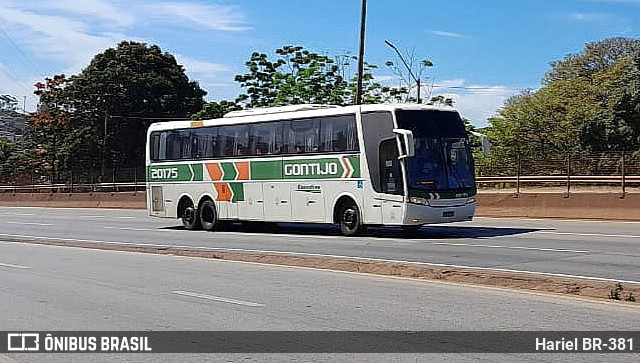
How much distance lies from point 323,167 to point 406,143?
348cm

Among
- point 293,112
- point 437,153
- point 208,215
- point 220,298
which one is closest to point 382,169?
point 437,153

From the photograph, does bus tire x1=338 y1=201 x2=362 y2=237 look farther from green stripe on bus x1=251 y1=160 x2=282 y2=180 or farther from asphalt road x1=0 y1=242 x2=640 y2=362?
asphalt road x1=0 y1=242 x2=640 y2=362

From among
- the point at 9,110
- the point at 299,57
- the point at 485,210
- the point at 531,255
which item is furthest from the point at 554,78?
the point at 9,110

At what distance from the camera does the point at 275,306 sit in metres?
11.5

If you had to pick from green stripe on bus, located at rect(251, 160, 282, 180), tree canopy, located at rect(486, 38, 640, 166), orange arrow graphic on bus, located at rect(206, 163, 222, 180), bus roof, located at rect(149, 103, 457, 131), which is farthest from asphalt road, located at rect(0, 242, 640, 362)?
tree canopy, located at rect(486, 38, 640, 166)

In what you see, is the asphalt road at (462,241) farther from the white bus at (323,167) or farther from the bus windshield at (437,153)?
the bus windshield at (437,153)

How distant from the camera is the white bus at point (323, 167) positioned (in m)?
22.3

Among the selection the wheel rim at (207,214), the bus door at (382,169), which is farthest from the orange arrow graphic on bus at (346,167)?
the wheel rim at (207,214)

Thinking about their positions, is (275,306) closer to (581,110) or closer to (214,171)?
(214,171)

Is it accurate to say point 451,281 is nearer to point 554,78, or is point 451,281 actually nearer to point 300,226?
point 300,226

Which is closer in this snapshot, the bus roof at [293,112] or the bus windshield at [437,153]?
the bus windshield at [437,153]

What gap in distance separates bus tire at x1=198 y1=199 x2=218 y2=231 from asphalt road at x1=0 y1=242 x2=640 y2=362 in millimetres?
12189

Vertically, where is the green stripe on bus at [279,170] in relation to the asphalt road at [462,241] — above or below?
above

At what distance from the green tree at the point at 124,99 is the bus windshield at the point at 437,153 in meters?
46.6
